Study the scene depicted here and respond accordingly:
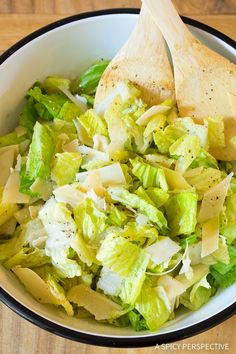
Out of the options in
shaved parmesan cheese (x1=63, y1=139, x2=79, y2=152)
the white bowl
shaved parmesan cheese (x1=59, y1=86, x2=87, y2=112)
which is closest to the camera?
the white bowl

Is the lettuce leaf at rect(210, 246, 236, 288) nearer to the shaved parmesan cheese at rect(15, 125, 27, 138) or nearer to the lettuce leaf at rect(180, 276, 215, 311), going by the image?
the lettuce leaf at rect(180, 276, 215, 311)

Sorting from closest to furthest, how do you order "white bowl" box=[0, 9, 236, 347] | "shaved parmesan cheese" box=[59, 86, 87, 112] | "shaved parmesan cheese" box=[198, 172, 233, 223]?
"white bowl" box=[0, 9, 236, 347]
"shaved parmesan cheese" box=[198, 172, 233, 223]
"shaved parmesan cheese" box=[59, 86, 87, 112]

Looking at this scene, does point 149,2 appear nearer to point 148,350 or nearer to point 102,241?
point 102,241

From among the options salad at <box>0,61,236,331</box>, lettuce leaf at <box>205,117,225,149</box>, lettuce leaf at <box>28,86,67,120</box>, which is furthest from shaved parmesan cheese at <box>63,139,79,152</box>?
lettuce leaf at <box>205,117,225,149</box>

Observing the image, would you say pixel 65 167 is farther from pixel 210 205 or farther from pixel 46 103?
pixel 210 205

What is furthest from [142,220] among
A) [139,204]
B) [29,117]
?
[29,117]

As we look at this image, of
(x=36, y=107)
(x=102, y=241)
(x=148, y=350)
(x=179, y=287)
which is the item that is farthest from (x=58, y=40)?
(x=148, y=350)

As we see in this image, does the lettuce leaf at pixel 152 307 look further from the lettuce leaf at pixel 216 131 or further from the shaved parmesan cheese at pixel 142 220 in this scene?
the lettuce leaf at pixel 216 131

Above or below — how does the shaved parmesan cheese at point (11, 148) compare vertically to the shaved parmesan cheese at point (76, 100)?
below

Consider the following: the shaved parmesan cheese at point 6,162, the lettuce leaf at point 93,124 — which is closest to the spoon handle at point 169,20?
the lettuce leaf at point 93,124
